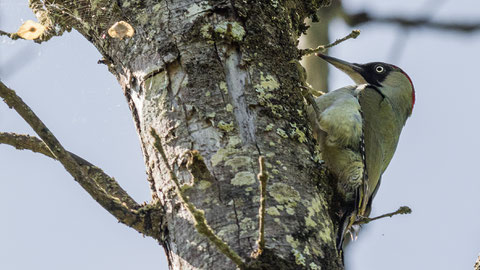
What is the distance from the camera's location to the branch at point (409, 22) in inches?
173

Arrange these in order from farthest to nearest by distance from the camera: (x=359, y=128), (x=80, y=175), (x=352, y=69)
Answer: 1. (x=352, y=69)
2. (x=359, y=128)
3. (x=80, y=175)

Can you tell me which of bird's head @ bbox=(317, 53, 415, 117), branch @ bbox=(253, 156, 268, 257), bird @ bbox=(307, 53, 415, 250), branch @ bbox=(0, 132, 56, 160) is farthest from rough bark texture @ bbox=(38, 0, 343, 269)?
bird's head @ bbox=(317, 53, 415, 117)

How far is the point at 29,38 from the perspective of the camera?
118 inches

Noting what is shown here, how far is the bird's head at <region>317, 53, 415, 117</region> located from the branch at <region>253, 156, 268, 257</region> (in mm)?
3345

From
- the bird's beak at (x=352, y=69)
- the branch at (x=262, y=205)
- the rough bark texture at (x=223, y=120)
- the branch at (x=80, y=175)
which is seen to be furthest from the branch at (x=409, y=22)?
the branch at (x=262, y=205)

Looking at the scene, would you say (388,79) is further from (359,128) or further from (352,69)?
(359,128)

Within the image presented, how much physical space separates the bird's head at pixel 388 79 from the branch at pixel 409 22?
0.36 metres

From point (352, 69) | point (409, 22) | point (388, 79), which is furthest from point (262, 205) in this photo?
point (388, 79)

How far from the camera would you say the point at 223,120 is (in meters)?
2.45

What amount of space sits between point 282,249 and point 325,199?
507 millimetres

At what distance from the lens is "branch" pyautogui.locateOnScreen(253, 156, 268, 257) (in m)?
1.61

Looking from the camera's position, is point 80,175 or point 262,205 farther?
point 80,175

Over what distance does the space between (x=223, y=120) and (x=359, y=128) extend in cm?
180

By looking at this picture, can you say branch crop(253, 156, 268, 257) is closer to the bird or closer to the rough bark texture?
the rough bark texture
